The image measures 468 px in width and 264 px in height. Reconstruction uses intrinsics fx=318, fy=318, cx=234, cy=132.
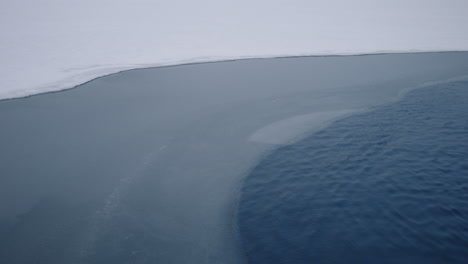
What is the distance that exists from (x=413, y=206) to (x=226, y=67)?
11.8 m

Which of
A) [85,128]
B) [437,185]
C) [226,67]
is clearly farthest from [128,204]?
[226,67]

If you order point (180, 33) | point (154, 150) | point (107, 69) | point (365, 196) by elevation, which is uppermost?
point (180, 33)

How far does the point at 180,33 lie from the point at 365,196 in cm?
1997

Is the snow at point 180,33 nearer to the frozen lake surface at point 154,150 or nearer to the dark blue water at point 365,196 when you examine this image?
the frozen lake surface at point 154,150

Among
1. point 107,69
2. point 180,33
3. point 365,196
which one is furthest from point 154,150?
point 180,33

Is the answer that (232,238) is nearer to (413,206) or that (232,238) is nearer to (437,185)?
(413,206)

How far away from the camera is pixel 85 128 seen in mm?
10070

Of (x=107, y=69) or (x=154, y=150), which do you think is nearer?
(x=154, y=150)

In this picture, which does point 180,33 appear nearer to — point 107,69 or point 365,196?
point 107,69

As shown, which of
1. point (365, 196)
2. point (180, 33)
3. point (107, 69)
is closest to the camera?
point (365, 196)

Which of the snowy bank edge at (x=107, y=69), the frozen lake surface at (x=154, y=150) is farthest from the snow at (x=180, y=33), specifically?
the frozen lake surface at (x=154, y=150)

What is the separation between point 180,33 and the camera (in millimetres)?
23781

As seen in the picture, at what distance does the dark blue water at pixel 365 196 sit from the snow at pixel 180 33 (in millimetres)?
9645

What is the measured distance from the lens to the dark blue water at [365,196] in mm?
5949
